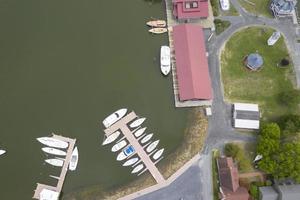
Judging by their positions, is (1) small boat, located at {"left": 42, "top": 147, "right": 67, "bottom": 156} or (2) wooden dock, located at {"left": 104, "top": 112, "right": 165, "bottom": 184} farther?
(1) small boat, located at {"left": 42, "top": 147, "right": 67, "bottom": 156}

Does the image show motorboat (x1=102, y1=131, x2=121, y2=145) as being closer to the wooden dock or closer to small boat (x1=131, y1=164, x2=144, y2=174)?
the wooden dock

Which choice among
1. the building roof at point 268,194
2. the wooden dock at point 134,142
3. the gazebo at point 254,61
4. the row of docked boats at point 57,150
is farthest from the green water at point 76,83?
the building roof at point 268,194

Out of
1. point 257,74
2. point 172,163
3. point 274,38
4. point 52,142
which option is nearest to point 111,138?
point 52,142

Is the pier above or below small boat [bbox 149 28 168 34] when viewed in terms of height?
below

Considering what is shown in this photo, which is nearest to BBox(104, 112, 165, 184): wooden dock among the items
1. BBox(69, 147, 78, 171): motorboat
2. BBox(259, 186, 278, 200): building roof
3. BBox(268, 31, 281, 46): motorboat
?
BBox(69, 147, 78, 171): motorboat

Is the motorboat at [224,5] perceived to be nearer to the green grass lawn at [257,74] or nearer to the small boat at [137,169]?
the green grass lawn at [257,74]

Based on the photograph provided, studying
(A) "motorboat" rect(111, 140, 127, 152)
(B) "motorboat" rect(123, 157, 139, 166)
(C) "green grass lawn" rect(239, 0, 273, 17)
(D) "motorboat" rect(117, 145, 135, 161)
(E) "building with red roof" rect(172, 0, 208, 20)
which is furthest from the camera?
(C) "green grass lawn" rect(239, 0, 273, 17)

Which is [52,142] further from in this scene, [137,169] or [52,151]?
[137,169]
